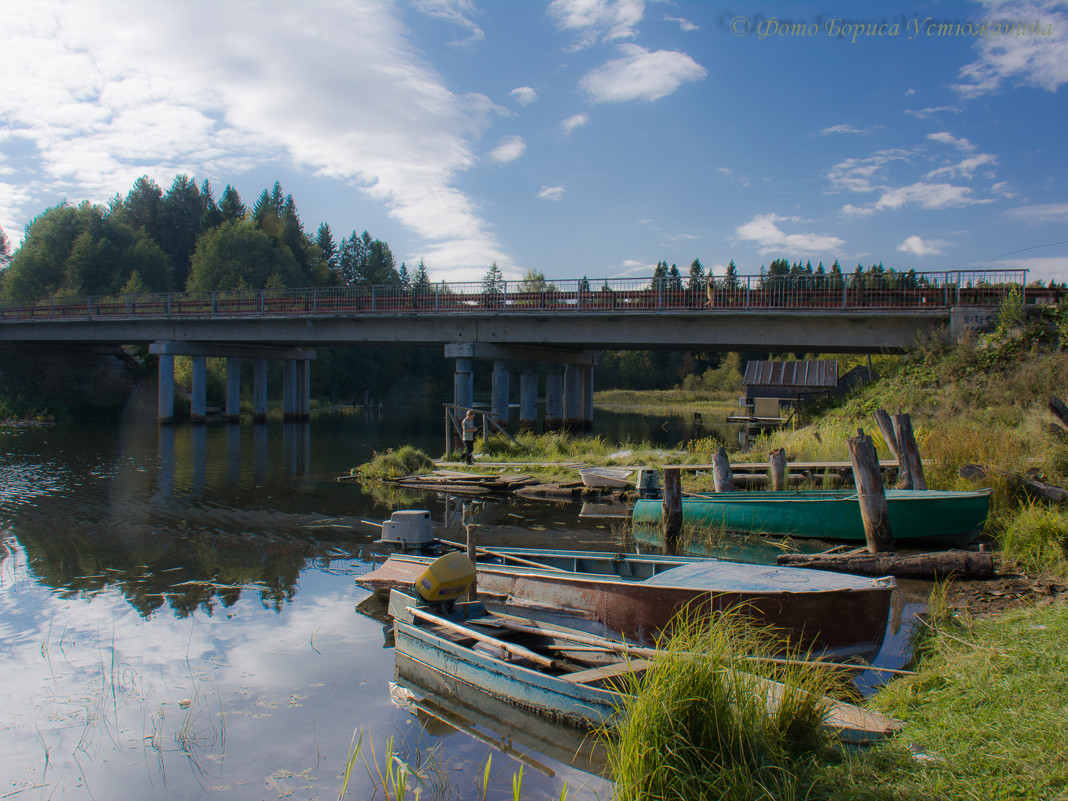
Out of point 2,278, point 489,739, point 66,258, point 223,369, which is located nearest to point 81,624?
point 489,739

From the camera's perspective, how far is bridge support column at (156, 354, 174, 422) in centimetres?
4259

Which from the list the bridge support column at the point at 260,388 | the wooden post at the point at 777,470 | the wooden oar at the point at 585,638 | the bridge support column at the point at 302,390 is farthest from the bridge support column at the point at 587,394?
the wooden oar at the point at 585,638

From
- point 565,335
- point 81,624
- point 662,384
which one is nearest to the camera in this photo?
point 81,624

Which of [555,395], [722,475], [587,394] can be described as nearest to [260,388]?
[555,395]

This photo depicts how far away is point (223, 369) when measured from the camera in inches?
2233

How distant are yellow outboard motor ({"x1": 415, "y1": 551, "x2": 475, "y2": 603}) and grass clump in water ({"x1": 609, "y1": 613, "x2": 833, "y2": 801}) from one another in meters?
3.32

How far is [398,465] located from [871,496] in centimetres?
1425

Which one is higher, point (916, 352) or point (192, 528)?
point (916, 352)

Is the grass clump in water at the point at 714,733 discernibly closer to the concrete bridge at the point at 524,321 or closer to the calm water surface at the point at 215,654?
the calm water surface at the point at 215,654

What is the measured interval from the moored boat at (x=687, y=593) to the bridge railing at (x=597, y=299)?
70.3 ft

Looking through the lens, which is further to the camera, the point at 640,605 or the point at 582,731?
the point at 640,605

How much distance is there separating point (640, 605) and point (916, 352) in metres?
22.0

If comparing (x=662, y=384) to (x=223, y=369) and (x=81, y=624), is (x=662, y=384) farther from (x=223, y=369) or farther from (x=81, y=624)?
(x=81, y=624)

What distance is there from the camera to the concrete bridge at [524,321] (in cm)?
2725
